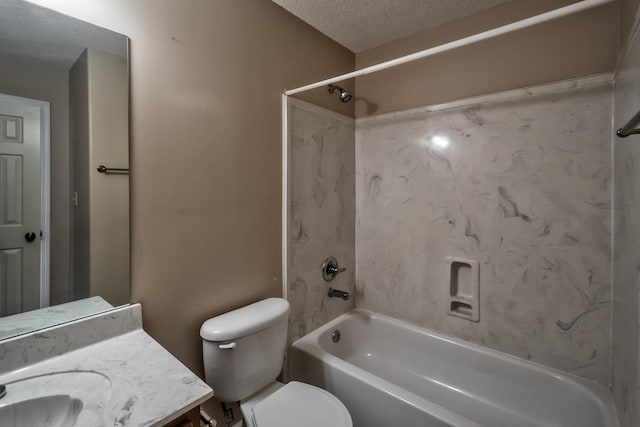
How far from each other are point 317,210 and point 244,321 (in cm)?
86

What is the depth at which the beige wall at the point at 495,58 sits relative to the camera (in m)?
1.43

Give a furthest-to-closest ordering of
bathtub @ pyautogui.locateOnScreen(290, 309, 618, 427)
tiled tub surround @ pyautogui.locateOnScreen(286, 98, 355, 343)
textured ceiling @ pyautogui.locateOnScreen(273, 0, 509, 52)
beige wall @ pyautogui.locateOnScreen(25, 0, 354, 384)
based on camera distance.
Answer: tiled tub surround @ pyautogui.locateOnScreen(286, 98, 355, 343)
textured ceiling @ pyautogui.locateOnScreen(273, 0, 509, 52)
bathtub @ pyautogui.locateOnScreen(290, 309, 618, 427)
beige wall @ pyautogui.locateOnScreen(25, 0, 354, 384)

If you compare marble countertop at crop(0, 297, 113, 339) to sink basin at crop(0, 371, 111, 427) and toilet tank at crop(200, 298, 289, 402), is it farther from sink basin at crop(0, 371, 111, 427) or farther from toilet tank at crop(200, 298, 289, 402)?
toilet tank at crop(200, 298, 289, 402)

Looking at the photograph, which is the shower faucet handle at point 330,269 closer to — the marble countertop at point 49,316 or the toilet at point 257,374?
the toilet at point 257,374

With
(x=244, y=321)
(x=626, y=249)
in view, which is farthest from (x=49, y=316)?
(x=626, y=249)

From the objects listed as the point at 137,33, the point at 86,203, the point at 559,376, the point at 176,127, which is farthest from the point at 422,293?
the point at 137,33

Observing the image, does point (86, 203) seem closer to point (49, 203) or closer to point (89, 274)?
point (49, 203)

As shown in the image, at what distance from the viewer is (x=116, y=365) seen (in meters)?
0.93

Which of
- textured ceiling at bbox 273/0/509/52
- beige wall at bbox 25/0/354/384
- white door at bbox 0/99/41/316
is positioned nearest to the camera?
white door at bbox 0/99/41/316

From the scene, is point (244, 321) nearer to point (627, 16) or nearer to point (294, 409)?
point (294, 409)

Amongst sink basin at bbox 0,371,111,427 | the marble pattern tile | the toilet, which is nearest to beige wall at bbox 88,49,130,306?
sink basin at bbox 0,371,111,427

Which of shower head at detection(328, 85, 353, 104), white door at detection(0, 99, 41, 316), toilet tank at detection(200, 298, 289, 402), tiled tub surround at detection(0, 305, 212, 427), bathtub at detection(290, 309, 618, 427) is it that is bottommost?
bathtub at detection(290, 309, 618, 427)

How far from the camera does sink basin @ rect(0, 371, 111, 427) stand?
762 mm

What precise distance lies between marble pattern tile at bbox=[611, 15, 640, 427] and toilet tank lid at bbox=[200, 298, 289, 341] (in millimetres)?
1293
